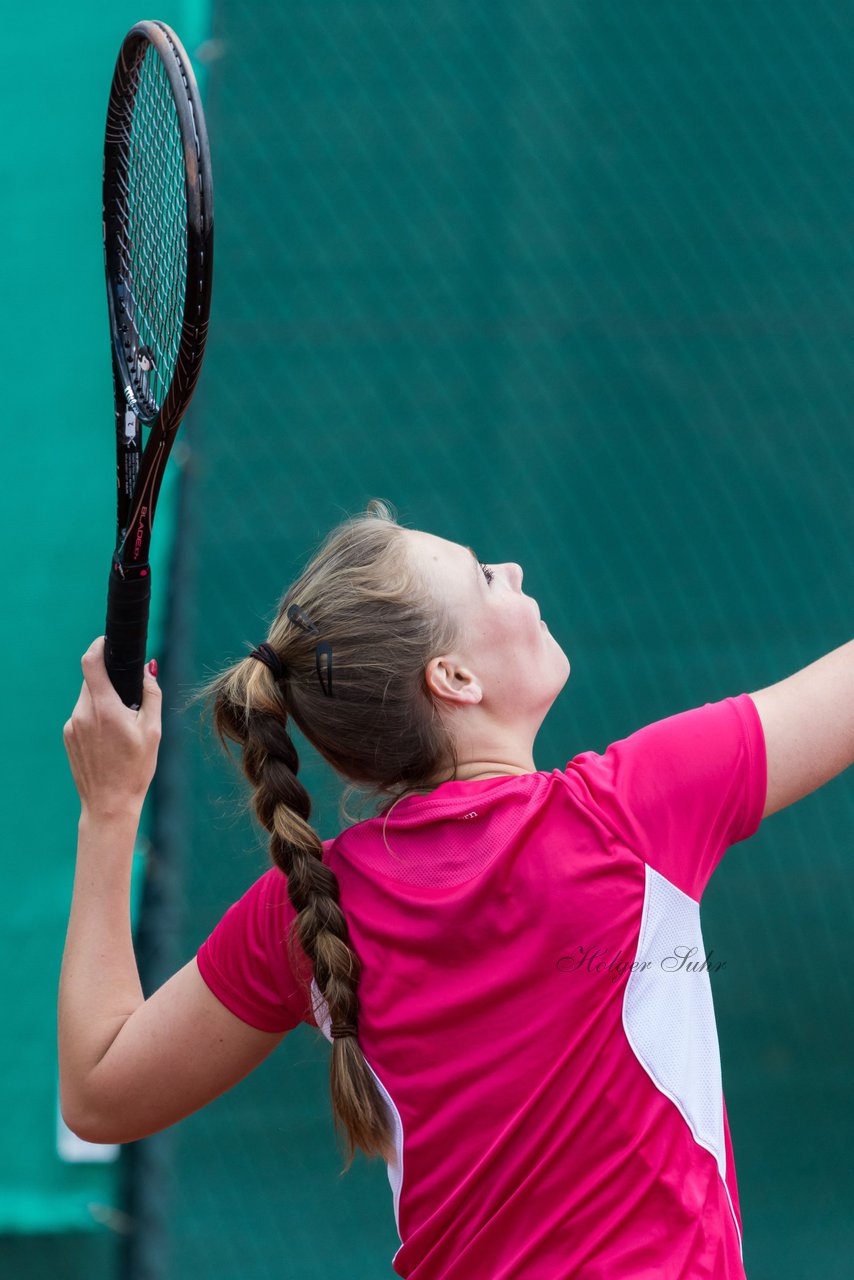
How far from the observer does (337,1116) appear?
3.86 ft

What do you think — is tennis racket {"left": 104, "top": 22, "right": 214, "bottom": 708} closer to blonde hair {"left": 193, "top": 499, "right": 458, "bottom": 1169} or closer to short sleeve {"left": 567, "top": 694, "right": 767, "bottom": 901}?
blonde hair {"left": 193, "top": 499, "right": 458, "bottom": 1169}

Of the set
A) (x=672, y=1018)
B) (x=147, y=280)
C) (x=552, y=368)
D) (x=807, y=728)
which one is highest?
(x=147, y=280)

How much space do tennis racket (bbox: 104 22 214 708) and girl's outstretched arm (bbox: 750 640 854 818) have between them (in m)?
0.59

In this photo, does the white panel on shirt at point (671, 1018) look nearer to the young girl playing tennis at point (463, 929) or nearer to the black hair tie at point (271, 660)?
the young girl playing tennis at point (463, 929)

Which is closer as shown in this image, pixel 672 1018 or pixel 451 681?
pixel 672 1018

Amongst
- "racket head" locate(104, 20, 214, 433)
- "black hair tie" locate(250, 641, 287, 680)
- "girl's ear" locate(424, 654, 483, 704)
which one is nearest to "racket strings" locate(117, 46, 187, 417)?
"racket head" locate(104, 20, 214, 433)

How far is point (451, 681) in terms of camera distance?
4.20 ft

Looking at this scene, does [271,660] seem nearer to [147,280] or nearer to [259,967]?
[259,967]

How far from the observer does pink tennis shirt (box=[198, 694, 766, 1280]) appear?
3.53 feet

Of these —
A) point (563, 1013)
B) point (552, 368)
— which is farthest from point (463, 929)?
point (552, 368)

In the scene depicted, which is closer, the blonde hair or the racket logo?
the blonde hair

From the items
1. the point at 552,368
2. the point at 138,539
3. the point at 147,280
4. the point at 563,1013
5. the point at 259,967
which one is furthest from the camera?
the point at 552,368

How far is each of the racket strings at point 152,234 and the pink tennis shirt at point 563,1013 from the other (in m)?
0.66

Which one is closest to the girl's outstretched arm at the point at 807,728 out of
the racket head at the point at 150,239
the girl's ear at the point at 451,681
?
the girl's ear at the point at 451,681
